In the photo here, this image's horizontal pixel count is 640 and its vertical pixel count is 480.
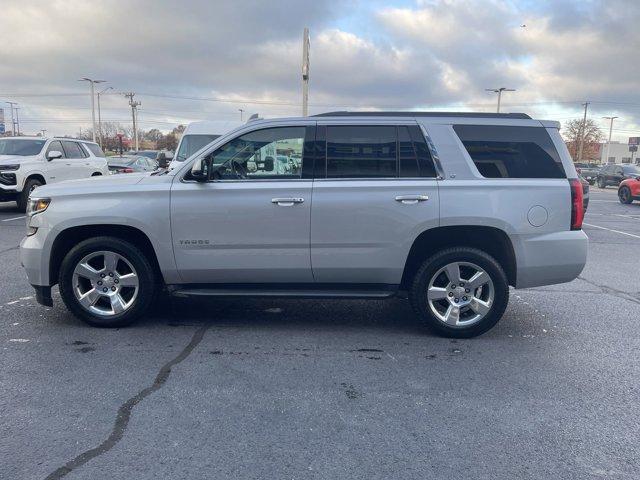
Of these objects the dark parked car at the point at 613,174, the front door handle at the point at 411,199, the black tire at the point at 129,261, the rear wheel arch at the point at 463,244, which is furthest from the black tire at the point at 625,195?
the black tire at the point at 129,261

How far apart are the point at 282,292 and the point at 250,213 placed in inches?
30.6

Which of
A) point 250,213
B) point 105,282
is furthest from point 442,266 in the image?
point 105,282

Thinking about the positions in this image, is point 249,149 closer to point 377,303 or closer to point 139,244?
point 139,244

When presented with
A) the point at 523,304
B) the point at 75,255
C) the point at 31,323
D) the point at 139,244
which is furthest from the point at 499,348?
the point at 31,323

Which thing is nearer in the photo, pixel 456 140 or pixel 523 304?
pixel 456 140

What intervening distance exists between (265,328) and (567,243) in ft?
9.45

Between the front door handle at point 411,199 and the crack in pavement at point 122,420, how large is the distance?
7.15ft

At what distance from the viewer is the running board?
5.04 metres

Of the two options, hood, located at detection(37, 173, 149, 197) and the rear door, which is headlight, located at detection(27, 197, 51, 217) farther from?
the rear door

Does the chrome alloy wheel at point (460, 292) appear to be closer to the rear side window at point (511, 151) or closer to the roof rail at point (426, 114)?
the rear side window at point (511, 151)

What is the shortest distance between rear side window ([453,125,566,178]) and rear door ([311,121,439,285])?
0.44m

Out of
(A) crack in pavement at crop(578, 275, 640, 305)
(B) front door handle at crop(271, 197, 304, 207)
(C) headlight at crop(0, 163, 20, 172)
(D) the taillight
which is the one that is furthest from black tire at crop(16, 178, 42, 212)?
(D) the taillight

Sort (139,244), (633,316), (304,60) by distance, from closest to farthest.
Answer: (139,244), (633,316), (304,60)

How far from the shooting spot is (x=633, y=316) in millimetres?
5973
